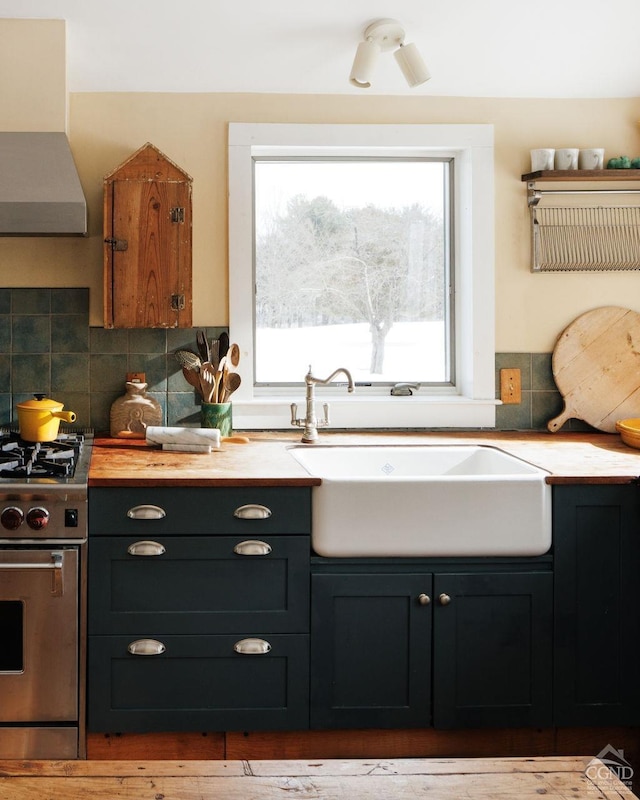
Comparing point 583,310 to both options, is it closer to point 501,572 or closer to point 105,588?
point 501,572

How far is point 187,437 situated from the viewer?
2.66 metres

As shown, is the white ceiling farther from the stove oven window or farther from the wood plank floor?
the wood plank floor

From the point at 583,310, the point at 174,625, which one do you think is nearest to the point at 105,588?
the point at 174,625

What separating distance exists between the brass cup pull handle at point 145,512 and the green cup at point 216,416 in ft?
2.34

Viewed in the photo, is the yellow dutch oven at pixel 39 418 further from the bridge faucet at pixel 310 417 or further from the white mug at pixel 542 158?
the white mug at pixel 542 158

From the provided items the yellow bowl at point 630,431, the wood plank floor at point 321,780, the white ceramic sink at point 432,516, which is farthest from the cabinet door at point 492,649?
the wood plank floor at point 321,780

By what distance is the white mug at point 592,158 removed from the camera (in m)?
2.99

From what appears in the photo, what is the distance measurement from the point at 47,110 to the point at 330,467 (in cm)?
163

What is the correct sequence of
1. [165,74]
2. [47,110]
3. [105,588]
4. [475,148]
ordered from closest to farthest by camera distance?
[105,588], [47,110], [165,74], [475,148]

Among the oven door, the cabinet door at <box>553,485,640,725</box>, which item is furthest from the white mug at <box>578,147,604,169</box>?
the oven door

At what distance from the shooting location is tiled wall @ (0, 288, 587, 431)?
2.96 m

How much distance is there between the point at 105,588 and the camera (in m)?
2.23

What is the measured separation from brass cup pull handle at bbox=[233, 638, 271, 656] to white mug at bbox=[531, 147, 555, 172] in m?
2.08

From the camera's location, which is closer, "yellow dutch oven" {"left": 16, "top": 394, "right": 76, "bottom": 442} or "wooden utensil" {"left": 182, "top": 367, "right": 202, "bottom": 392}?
"yellow dutch oven" {"left": 16, "top": 394, "right": 76, "bottom": 442}
